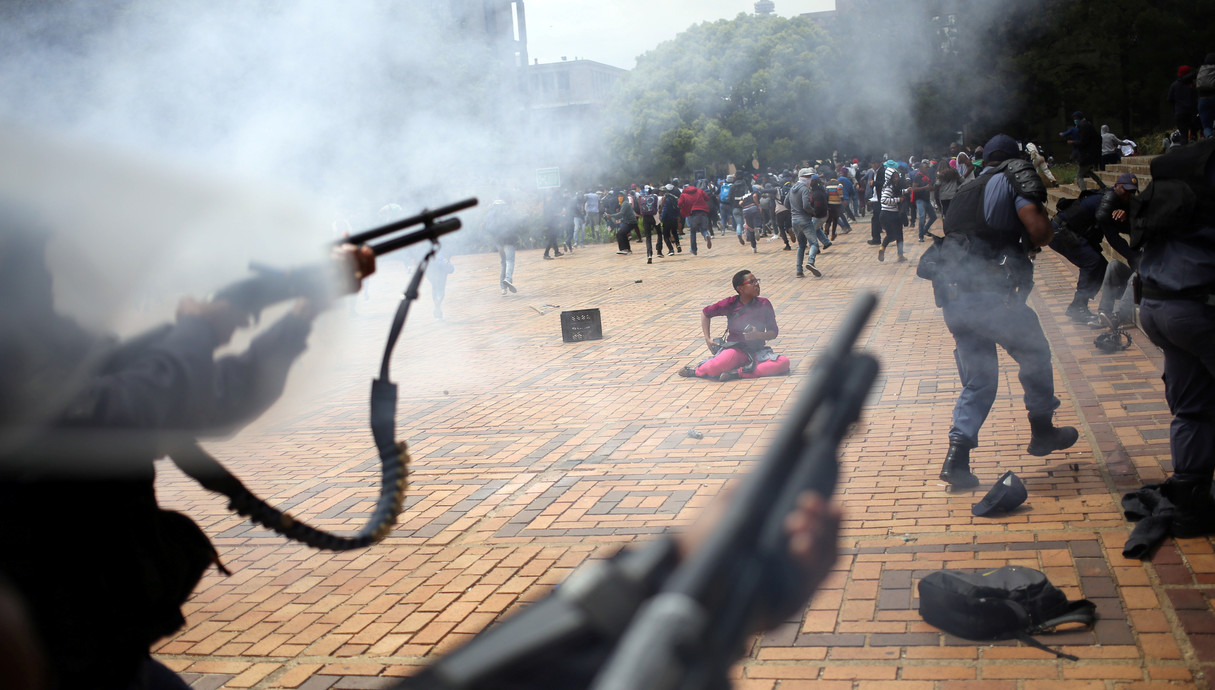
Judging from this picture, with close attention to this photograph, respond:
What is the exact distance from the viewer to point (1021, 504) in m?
4.39

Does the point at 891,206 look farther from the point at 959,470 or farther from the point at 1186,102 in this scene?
the point at 959,470

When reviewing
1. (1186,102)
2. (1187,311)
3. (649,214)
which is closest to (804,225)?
(1186,102)

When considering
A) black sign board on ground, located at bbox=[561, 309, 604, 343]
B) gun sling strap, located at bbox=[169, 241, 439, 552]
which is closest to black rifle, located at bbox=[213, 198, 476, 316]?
gun sling strap, located at bbox=[169, 241, 439, 552]

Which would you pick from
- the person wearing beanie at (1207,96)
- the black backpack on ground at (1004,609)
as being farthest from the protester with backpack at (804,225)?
the black backpack on ground at (1004,609)

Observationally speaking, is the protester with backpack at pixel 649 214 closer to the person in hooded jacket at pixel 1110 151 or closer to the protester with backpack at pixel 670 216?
the protester with backpack at pixel 670 216

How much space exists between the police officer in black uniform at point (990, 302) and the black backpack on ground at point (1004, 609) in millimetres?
1408

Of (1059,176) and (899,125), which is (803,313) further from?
(1059,176)

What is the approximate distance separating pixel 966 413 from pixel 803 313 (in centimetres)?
619

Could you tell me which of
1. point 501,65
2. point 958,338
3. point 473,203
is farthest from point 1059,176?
point 473,203

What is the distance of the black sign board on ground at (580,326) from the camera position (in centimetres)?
1044

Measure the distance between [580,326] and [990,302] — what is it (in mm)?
6274

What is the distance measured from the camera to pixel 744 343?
311 inches

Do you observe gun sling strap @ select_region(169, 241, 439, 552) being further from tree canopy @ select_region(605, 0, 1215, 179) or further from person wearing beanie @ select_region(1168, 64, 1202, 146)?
person wearing beanie @ select_region(1168, 64, 1202, 146)

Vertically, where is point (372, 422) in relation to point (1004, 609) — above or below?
above
